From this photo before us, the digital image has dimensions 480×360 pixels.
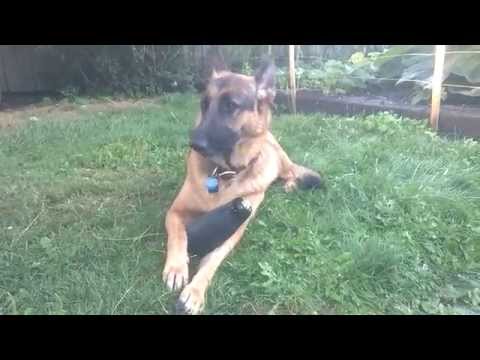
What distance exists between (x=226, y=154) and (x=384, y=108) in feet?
9.68

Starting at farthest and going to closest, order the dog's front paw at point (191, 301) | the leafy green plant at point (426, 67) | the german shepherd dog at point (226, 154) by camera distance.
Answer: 1. the leafy green plant at point (426, 67)
2. the german shepherd dog at point (226, 154)
3. the dog's front paw at point (191, 301)

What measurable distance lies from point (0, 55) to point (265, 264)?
5515mm

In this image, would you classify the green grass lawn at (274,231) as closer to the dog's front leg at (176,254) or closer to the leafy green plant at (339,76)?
the dog's front leg at (176,254)

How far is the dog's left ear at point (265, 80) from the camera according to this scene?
9.62ft

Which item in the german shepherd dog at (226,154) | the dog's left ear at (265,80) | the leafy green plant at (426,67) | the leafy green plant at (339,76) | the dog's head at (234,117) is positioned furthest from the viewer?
the leafy green plant at (339,76)

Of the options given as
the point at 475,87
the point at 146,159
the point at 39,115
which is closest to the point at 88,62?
the point at 39,115

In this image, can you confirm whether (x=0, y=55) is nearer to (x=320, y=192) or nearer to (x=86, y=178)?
(x=86, y=178)

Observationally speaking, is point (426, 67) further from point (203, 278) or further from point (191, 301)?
point (191, 301)

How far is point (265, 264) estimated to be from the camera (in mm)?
2252

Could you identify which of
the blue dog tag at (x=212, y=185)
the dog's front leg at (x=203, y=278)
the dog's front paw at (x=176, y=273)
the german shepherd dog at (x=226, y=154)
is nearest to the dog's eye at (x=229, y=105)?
the german shepherd dog at (x=226, y=154)

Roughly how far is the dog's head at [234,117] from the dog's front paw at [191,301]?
2.85ft

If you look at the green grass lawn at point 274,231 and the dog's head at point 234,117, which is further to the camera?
the dog's head at point 234,117

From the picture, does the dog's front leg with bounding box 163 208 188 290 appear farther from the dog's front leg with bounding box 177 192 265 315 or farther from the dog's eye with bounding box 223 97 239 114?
the dog's eye with bounding box 223 97 239 114

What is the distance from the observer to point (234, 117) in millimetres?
2738
